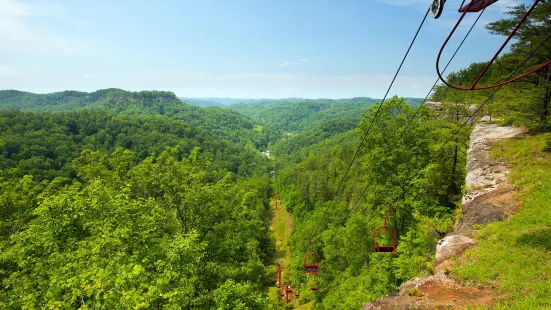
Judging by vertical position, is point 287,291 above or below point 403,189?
below

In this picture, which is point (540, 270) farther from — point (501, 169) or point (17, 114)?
point (17, 114)

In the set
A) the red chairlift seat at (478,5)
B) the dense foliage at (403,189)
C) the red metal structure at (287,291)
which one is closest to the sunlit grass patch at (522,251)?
the dense foliage at (403,189)

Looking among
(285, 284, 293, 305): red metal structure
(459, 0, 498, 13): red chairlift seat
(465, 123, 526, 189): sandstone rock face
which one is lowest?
(285, 284, 293, 305): red metal structure

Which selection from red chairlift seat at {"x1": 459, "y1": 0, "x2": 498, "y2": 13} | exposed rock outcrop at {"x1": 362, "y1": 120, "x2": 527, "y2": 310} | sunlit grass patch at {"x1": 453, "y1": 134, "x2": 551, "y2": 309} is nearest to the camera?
red chairlift seat at {"x1": 459, "y1": 0, "x2": 498, "y2": 13}

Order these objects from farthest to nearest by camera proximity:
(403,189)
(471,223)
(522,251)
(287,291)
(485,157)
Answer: (287,291) < (403,189) < (485,157) < (471,223) < (522,251)

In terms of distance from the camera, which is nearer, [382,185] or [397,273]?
[397,273]

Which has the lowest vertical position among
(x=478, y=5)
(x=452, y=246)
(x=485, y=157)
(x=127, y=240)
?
(x=127, y=240)

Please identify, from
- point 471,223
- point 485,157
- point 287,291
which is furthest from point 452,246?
point 287,291

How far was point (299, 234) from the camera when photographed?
47.2m

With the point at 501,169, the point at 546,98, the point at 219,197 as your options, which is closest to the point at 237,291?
the point at 219,197

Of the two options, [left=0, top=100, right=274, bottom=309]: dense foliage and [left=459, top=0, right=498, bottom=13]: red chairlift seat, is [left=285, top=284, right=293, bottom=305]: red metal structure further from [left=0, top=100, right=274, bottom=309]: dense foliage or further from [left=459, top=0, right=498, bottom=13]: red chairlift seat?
[left=459, top=0, right=498, bottom=13]: red chairlift seat

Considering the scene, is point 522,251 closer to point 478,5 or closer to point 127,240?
point 478,5

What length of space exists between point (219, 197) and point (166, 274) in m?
7.53

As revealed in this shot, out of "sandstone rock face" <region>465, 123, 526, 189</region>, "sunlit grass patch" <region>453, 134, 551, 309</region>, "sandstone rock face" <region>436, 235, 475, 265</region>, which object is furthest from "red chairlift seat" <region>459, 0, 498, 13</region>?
"sandstone rock face" <region>465, 123, 526, 189</region>
